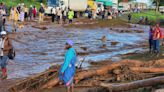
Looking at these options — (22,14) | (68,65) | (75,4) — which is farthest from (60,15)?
(68,65)

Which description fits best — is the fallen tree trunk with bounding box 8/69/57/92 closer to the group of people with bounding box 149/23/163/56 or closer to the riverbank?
the riverbank

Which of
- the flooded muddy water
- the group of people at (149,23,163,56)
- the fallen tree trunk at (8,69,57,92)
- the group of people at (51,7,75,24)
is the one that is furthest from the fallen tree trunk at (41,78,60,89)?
the group of people at (51,7,75,24)

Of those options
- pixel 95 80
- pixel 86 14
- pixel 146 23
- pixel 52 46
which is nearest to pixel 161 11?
pixel 146 23

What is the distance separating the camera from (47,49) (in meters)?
23.9

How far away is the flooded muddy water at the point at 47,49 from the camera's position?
693 inches

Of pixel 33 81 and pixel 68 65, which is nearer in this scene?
pixel 68 65

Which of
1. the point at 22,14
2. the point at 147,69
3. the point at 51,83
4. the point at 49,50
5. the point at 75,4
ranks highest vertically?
the point at 75,4

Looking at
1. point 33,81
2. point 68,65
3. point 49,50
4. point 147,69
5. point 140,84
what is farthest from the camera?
point 49,50

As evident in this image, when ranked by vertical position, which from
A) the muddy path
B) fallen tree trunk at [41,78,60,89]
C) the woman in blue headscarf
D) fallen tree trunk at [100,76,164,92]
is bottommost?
the muddy path

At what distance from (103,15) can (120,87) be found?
1664 inches

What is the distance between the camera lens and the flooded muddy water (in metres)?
17.6

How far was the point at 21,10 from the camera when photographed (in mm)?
36750

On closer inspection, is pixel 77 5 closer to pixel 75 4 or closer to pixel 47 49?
pixel 75 4

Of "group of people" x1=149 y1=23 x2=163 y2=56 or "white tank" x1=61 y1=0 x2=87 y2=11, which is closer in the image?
"group of people" x1=149 y1=23 x2=163 y2=56
